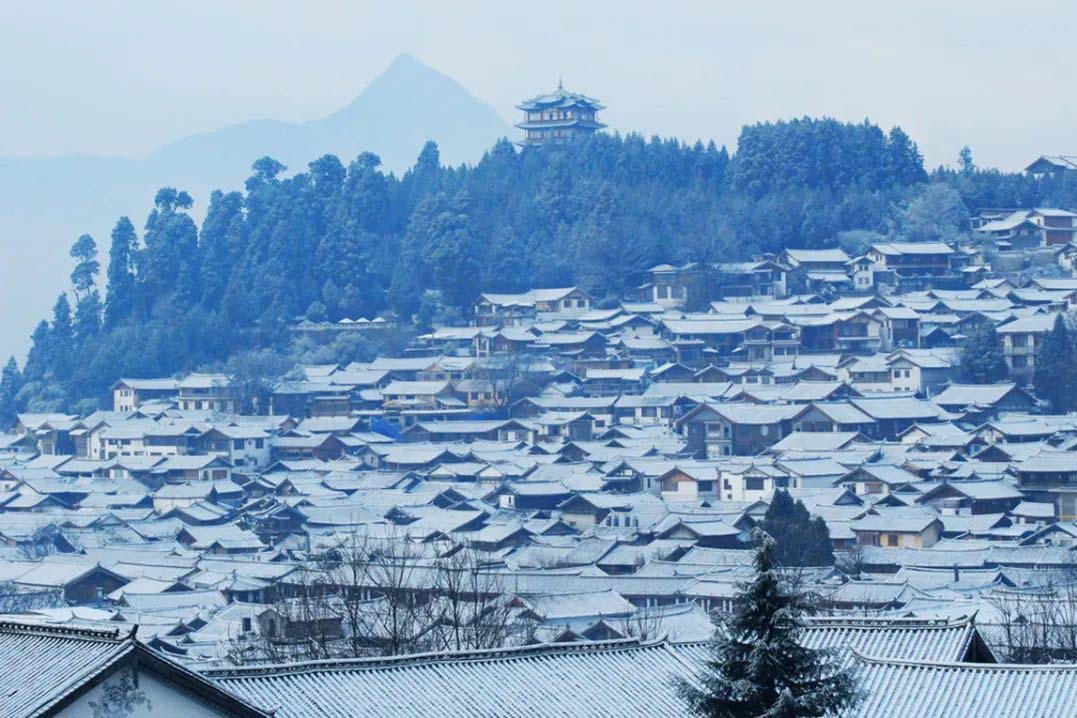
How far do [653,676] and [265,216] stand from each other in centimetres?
5269

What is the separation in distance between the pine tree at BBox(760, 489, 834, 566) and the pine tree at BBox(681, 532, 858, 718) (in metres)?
22.3

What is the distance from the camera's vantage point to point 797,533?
3288 cm

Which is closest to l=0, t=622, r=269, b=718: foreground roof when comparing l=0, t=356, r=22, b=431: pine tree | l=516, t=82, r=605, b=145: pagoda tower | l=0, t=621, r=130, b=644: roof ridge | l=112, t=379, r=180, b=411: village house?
l=0, t=621, r=130, b=644: roof ridge

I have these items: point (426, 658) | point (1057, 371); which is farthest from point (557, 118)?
point (426, 658)

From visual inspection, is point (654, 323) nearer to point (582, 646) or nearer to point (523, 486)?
point (523, 486)

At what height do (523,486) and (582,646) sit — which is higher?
(582,646)

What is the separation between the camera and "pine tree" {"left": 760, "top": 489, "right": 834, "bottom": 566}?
32.1 meters

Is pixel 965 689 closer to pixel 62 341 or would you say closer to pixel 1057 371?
pixel 1057 371

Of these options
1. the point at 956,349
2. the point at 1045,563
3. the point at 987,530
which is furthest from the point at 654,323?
the point at 1045,563

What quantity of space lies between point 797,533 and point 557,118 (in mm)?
41507

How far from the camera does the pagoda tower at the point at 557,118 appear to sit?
72.3 meters

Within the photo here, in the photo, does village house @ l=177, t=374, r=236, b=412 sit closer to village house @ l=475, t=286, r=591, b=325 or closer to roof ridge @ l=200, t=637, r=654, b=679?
village house @ l=475, t=286, r=591, b=325

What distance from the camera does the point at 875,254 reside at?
189 ft

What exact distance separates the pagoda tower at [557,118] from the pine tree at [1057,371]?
2766 centimetres
